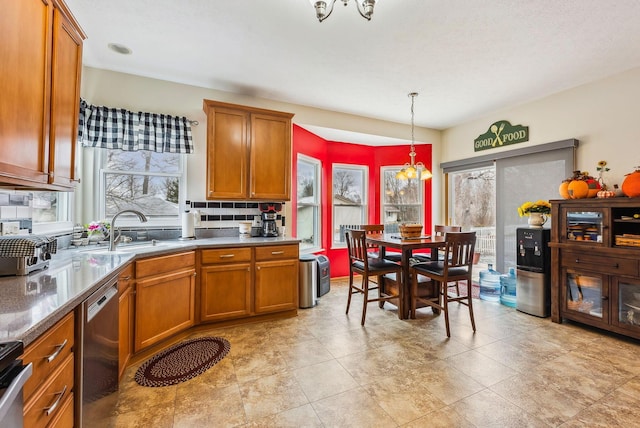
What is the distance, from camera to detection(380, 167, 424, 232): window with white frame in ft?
16.7

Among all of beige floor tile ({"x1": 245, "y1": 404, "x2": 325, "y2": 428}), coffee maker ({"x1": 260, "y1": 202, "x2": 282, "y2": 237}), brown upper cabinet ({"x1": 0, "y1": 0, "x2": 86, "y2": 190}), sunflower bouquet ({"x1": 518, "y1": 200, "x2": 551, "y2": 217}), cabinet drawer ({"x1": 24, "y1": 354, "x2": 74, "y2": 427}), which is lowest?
beige floor tile ({"x1": 245, "y1": 404, "x2": 325, "y2": 428})

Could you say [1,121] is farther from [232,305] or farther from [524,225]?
[524,225]

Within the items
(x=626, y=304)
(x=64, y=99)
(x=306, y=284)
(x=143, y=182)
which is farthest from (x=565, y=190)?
(x=143, y=182)

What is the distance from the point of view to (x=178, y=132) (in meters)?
3.13

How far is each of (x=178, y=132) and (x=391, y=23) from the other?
7.71 feet

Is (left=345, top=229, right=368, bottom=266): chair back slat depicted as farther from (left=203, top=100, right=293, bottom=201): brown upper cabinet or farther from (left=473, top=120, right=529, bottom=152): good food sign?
(left=473, top=120, right=529, bottom=152): good food sign

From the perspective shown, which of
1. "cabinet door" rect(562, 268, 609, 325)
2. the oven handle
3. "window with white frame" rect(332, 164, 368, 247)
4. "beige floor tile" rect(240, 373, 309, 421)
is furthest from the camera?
"window with white frame" rect(332, 164, 368, 247)

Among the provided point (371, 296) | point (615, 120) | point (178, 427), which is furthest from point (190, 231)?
point (615, 120)

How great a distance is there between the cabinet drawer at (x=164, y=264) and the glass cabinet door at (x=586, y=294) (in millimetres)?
3787

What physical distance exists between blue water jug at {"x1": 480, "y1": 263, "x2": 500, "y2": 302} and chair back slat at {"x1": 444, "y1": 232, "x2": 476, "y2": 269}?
4.60 feet

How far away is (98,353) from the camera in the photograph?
138 cm

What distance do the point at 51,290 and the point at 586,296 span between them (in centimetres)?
417

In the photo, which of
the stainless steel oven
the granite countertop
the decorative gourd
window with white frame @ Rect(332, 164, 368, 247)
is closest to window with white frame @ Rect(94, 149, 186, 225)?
the granite countertop

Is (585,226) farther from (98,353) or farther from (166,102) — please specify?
(166,102)
